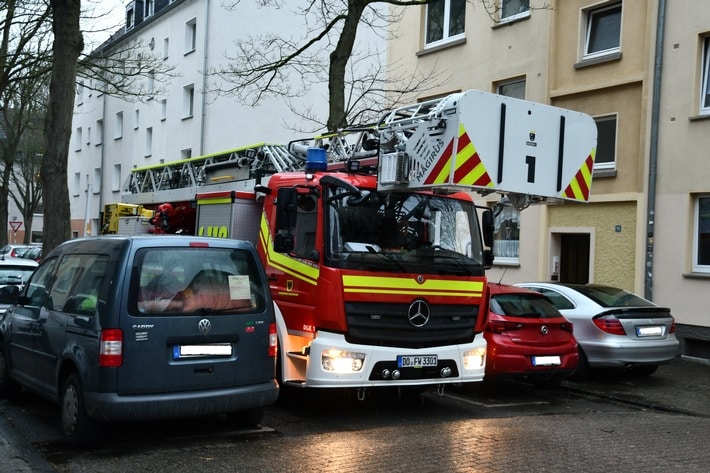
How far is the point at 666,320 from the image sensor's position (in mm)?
11258

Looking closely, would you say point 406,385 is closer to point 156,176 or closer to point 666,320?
point 666,320

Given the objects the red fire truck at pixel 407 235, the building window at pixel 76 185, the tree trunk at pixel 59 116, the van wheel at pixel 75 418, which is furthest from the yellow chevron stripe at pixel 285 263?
the building window at pixel 76 185

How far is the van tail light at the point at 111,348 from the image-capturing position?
20.8 ft

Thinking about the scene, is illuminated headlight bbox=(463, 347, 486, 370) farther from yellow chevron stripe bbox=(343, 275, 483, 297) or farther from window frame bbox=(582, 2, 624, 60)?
window frame bbox=(582, 2, 624, 60)

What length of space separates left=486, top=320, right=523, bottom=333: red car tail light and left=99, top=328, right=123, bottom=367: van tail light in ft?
16.0

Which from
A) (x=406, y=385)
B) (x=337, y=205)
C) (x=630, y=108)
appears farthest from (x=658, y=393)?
(x=630, y=108)

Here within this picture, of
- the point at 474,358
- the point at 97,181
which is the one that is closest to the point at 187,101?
the point at 97,181

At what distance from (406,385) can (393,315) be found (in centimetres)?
73

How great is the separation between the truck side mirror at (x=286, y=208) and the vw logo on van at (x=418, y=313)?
1508 millimetres

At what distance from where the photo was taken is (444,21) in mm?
20453

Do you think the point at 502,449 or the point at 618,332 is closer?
the point at 502,449

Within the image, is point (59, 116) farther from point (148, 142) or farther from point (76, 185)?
point (76, 185)

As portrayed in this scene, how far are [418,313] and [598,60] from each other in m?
10.1

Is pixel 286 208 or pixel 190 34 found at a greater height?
pixel 190 34
